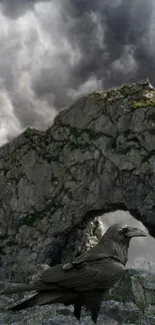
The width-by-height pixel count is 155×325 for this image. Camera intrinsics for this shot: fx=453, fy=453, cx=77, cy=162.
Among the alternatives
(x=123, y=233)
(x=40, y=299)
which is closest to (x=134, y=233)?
(x=123, y=233)

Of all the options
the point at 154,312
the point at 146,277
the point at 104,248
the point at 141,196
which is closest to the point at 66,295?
the point at 104,248

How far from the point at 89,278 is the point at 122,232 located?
1.12 metres

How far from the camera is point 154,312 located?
32.1 ft

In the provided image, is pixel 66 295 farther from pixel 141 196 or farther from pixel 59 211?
pixel 59 211

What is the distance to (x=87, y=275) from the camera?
8.45 m

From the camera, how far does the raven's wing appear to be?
8.36 meters

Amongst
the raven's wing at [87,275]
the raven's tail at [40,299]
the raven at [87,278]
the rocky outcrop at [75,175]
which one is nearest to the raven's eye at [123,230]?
the raven at [87,278]

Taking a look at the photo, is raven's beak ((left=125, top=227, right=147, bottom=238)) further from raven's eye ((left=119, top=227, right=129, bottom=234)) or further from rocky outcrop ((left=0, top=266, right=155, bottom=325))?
rocky outcrop ((left=0, top=266, right=155, bottom=325))

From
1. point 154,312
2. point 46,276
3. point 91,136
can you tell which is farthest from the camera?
point 91,136

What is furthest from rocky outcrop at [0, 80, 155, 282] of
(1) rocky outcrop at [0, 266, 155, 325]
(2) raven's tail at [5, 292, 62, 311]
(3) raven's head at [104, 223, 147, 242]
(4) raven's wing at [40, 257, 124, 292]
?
(2) raven's tail at [5, 292, 62, 311]

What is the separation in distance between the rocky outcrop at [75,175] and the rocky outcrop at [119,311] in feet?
129

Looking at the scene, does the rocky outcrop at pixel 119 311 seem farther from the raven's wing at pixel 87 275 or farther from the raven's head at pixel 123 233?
the raven's head at pixel 123 233

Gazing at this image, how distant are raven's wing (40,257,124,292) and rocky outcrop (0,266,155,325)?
0.92 meters

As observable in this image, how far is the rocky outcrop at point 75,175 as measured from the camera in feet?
169
